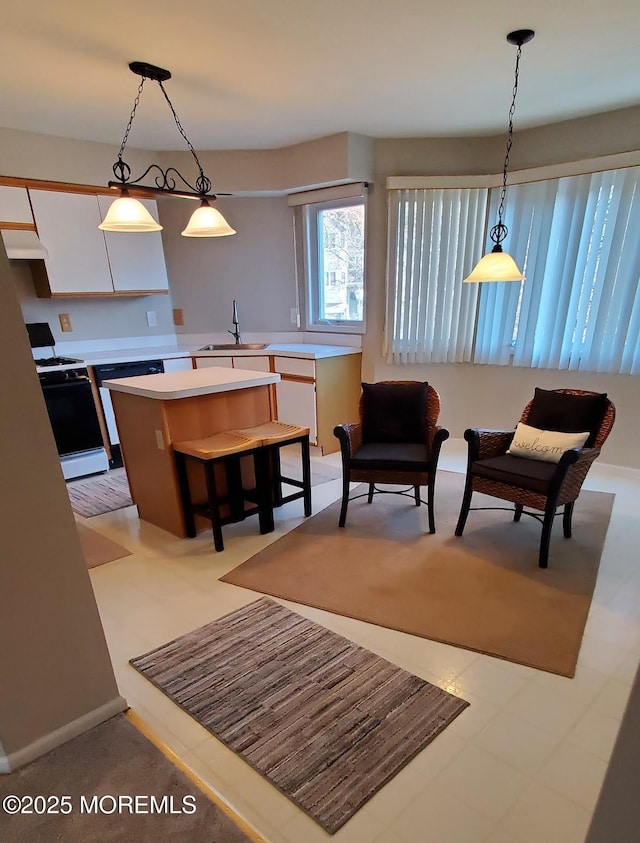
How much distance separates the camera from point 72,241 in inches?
149

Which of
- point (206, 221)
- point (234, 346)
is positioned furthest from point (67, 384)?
point (206, 221)

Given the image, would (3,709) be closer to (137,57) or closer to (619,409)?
(137,57)

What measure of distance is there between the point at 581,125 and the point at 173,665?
14.4 ft

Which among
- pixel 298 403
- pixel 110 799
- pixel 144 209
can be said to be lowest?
pixel 110 799

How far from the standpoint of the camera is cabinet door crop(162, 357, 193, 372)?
4.11 metres

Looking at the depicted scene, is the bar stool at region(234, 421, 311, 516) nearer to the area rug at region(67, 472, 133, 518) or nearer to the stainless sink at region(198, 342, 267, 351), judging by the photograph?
the area rug at region(67, 472, 133, 518)

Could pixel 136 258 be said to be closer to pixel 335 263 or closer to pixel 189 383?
pixel 335 263

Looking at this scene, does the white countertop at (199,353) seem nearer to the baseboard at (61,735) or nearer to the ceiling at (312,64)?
the ceiling at (312,64)

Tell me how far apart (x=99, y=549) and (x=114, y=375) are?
5.48 ft

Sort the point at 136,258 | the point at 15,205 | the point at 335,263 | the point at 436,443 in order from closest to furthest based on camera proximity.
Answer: the point at 436,443
the point at 15,205
the point at 136,258
the point at 335,263

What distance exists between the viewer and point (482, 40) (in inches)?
90.5

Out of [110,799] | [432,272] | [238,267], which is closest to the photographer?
[110,799]

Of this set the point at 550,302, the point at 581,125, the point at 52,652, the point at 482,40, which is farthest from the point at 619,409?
the point at 52,652

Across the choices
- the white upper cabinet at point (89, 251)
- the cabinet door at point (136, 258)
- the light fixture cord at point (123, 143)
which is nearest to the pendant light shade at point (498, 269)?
the light fixture cord at point (123, 143)
